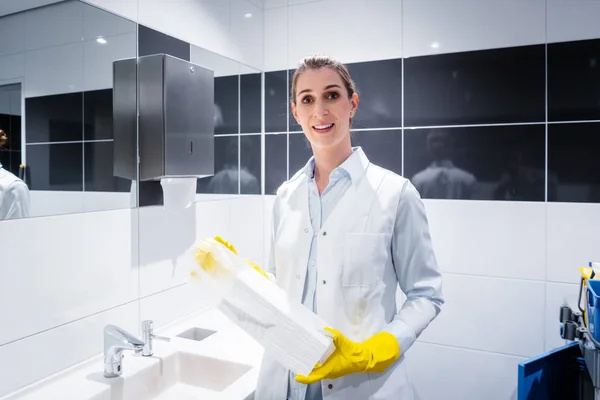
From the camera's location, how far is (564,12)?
1768 millimetres

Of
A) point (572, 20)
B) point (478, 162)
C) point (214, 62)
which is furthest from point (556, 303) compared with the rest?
point (214, 62)

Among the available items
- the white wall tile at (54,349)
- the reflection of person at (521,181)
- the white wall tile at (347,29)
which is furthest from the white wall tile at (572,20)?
the white wall tile at (54,349)

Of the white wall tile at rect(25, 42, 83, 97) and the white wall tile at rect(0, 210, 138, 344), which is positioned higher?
the white wall tile at rect(25, 42, 83, 97)

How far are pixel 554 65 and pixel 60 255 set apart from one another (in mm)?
1958

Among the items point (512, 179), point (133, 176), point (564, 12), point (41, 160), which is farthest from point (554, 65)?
point (41, 160)

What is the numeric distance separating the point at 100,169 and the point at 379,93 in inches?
51.7

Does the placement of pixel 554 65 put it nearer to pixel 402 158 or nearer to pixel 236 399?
pixel 402 158

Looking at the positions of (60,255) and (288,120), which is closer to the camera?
(60,255)

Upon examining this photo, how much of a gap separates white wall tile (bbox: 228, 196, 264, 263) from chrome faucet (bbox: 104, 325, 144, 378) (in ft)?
2.75

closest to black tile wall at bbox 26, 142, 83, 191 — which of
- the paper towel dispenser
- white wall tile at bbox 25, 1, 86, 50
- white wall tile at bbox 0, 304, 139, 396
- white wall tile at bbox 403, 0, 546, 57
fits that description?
the paper towel dispenser

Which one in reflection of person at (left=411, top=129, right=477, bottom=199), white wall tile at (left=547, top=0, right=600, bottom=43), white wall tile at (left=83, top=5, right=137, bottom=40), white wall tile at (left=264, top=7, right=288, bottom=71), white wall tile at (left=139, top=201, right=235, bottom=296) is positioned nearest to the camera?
white wall tile at (left=83, top=5, right=137, bottom=40)

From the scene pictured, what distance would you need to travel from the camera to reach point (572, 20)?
176 centimetres

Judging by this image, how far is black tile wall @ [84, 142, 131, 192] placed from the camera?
1332 millimetres

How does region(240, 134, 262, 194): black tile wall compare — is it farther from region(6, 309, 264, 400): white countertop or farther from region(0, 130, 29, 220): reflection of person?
region(0, 130, 29, 220): reflection of person
